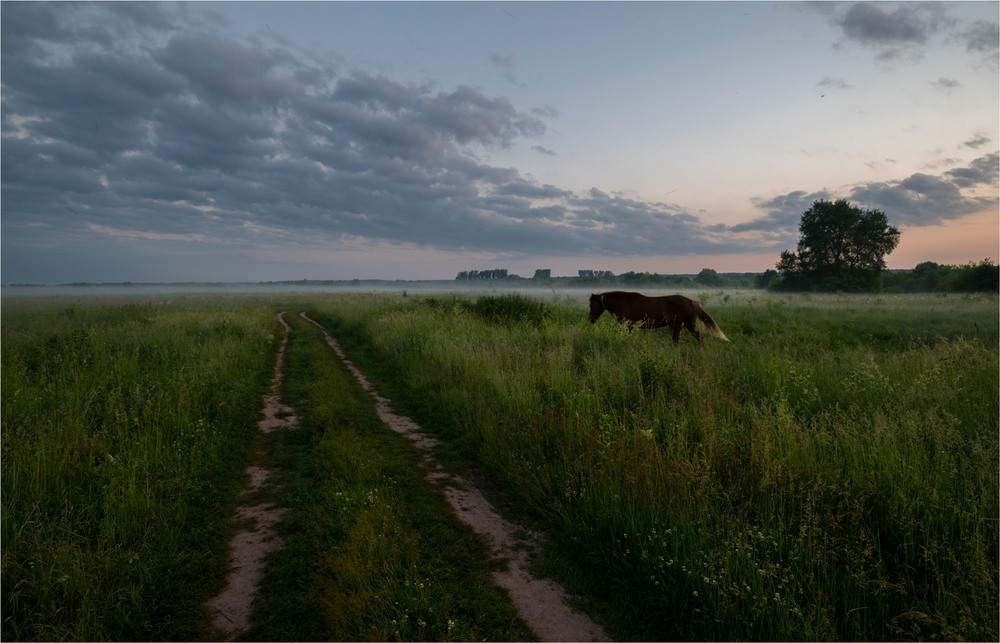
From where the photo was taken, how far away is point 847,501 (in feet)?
11.3

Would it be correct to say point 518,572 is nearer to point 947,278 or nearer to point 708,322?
point 708,322

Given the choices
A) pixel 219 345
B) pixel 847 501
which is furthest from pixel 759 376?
pixel 219 345

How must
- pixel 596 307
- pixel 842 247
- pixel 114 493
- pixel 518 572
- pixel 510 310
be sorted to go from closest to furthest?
pixel 518 572, pixel 114 493, pixel 596 307, pixel 510 310, pixel 842 247

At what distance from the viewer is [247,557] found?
3.71 metres

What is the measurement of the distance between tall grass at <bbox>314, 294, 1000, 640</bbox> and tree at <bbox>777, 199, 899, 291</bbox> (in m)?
47.2

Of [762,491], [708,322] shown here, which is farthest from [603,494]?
[708,322]

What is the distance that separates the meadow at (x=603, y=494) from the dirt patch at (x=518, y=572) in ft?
0.62

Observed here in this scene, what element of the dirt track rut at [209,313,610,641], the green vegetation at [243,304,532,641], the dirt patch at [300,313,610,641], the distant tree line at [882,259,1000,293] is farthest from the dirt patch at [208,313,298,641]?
the distant tree line at [882,259,1000,293]

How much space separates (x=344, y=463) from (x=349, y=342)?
12.0 meters

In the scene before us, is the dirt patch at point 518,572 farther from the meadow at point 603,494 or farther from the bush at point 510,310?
the bush at point 510,310

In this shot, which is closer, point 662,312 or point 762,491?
point 762,491

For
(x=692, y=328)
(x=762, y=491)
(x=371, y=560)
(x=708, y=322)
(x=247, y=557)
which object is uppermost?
(x=708, y=322)

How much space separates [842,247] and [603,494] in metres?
56.4

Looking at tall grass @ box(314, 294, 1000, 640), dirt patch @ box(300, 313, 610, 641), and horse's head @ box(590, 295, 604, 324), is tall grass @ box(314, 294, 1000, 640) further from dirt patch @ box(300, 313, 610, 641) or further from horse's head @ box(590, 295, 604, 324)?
horse's head @ box(590, 295, 604, 324)
